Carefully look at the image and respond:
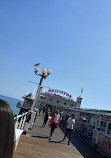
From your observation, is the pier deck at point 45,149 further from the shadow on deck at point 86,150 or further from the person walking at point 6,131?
the person walking at point 6,131

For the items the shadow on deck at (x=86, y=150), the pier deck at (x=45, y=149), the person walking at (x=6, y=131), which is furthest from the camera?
the shadow on deck at (x=86, y=150)

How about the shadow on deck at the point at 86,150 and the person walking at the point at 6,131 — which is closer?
the person walking at the point at 6,131

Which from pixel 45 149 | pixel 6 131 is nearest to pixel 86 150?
pixel 45 149

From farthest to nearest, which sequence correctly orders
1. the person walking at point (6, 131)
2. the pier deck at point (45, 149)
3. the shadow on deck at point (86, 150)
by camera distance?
the shadow on deck at point (86, 150) < the pier deck at point (45, 149) < the person walking at point (6, 131)

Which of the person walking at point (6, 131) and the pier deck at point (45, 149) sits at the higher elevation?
the person walking at point (6, 131)

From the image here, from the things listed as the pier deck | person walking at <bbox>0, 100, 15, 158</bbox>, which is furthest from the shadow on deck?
person walking at <bbox>0, 100, 15, 158</bbox>

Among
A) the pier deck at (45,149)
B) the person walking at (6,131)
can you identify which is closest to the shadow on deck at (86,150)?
the pier deck at (45,149)

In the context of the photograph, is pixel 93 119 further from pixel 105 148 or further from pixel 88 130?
pixel 105 148

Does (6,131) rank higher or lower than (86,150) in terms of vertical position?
higher

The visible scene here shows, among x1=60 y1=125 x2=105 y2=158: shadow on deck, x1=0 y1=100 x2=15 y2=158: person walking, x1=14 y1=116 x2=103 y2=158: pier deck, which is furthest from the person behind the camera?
x1=60 y1=125 x2=105 y2=158: shadow on deck

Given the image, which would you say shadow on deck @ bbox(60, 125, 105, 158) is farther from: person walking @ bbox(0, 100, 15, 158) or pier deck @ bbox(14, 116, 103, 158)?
person walking @ bbox(0, 100, 15, 158)

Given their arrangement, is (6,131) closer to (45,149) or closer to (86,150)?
(45,149)

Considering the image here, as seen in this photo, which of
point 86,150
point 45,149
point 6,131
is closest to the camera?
point 6,131

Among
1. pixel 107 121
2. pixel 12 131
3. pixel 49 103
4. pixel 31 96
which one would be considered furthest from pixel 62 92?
pixel 12 131
